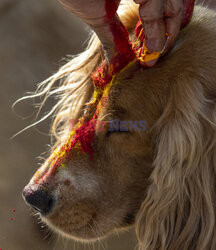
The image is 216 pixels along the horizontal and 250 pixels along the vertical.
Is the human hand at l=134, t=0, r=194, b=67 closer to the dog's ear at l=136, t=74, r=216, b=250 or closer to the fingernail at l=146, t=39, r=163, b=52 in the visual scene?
the fingernail at l=146, t=39, r=163, b=52


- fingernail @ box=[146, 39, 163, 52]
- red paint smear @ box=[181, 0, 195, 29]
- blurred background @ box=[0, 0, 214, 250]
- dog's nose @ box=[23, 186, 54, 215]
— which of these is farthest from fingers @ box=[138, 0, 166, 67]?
blurred background @ box=[0, 0, 214, 250]

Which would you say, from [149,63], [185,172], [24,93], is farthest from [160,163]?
[24,93]

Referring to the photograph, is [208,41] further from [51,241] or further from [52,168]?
[51,241]

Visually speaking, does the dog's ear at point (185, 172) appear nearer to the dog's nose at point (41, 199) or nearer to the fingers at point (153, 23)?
the fingers at point (153, 23)

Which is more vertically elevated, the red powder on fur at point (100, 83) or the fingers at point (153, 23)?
the fingers at point (153, 23)

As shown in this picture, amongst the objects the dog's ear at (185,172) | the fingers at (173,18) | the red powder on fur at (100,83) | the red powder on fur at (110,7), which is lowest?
the dog's ear at (185,172)

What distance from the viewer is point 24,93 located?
2.45 m

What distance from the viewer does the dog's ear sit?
1.41 m

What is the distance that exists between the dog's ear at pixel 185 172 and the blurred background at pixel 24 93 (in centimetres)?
82

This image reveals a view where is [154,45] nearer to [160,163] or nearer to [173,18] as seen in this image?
[173,18]

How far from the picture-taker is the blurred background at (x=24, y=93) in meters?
2.26

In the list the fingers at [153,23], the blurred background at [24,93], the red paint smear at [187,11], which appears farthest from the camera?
the blurred background at [24,93]

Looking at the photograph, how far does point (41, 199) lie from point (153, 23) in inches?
28.3

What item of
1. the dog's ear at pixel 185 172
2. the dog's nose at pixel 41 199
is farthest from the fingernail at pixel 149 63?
the dog's nose at pixel 41 199
